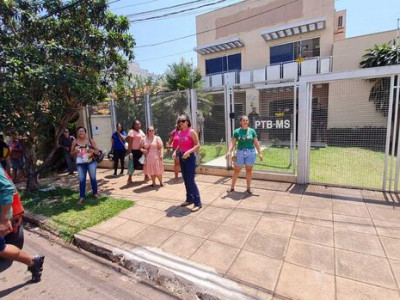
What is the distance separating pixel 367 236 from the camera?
336 cm

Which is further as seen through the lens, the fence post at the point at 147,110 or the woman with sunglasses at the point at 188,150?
the fence post at the point at 147,110

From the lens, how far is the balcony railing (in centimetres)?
1384

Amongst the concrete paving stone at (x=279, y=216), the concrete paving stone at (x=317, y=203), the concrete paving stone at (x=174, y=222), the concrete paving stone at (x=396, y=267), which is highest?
the concrete paving stone at (x=317, y=203)

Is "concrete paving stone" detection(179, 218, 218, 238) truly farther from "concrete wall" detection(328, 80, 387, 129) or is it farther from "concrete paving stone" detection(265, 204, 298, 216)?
"concrete wall" detection(328, 80, 387, 129)

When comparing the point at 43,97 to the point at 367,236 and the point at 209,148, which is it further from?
the point at 367,236

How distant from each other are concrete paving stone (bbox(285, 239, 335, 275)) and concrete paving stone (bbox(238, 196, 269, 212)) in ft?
3.84

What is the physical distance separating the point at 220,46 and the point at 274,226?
16.7m

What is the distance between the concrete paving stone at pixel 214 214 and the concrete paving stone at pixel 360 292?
191 cm

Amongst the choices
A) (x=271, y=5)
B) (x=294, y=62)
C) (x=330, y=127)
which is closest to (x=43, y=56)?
(x=330, y=127)

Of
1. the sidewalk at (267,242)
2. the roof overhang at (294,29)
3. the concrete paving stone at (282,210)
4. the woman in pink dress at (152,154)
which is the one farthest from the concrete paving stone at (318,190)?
the roof overhang at (294,29)

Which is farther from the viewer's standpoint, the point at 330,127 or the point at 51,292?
the point at 330,127

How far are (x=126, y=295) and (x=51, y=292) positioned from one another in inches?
32.9

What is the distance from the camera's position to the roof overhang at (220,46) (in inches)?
680

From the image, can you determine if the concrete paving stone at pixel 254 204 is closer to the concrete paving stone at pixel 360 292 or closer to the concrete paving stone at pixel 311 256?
the concrete paving stone at pixel 311 256
